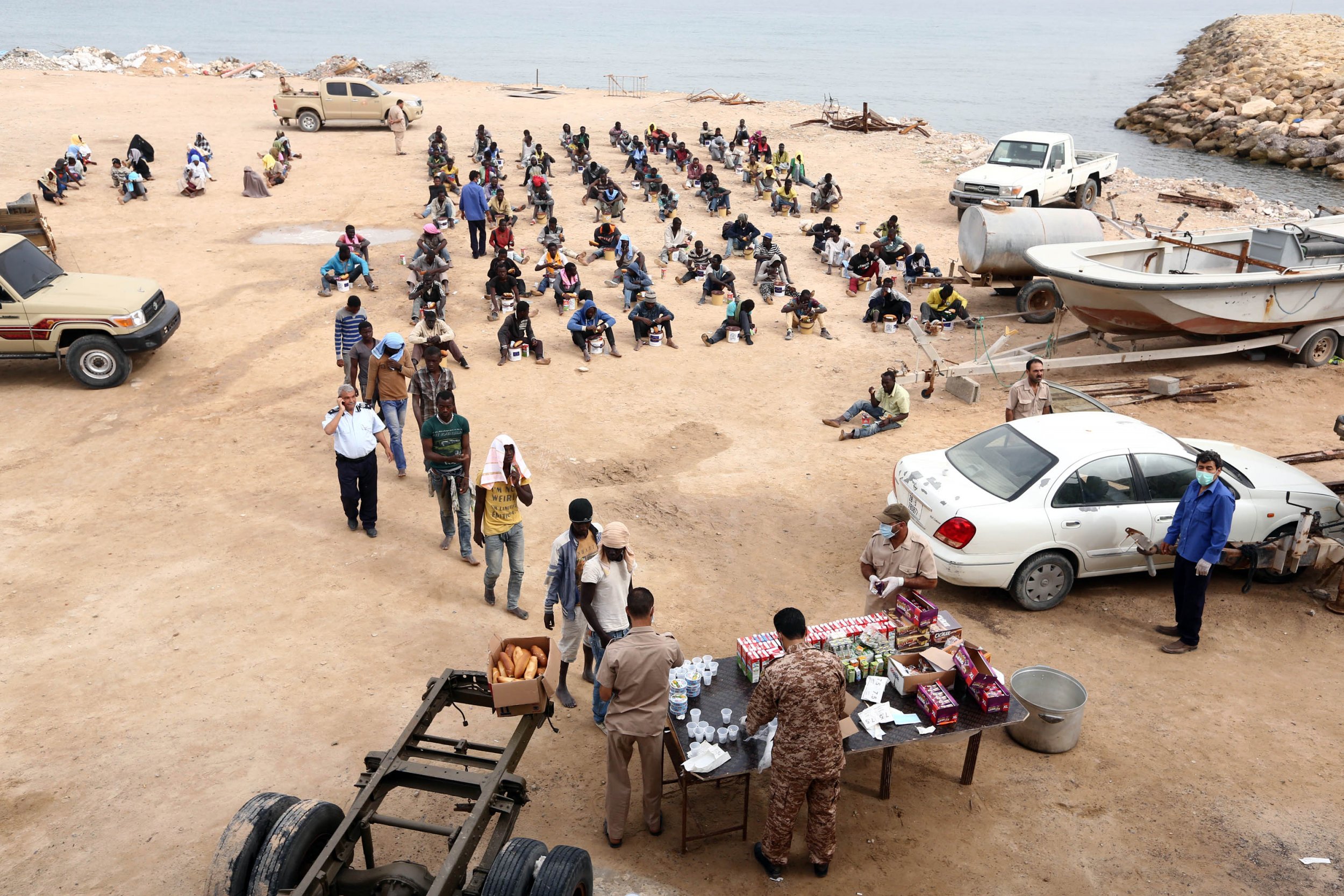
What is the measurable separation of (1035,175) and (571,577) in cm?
2004

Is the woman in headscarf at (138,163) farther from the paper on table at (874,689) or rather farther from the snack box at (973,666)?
the snack box at (973,666)

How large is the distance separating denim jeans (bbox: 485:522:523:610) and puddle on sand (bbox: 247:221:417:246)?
13.8 meters

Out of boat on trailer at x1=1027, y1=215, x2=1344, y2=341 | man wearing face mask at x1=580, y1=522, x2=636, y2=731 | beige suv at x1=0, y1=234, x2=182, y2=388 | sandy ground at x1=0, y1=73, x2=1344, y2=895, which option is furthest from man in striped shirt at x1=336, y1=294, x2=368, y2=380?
boat on trailer at x1=1027, y1=215, x2=1344, y2=341

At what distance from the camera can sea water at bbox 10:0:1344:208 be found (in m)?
49.3

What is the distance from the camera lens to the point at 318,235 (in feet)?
67.9

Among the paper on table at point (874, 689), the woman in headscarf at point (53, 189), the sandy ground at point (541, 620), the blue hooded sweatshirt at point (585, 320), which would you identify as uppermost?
the woman in headscarf at point (53, 189)

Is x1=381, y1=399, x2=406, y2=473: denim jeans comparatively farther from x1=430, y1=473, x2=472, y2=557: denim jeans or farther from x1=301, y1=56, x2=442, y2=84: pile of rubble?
x1=301, y1=56, x2=442, y2=84: pile of rubble

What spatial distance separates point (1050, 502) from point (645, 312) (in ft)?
28.3

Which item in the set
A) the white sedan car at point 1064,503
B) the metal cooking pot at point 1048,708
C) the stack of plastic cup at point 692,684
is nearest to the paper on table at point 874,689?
the metal cooking pot at point 1048,708

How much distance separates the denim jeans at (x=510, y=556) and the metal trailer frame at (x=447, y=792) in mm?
2453

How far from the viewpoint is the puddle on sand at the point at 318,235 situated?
20.0 m

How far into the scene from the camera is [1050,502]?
8.48 metres

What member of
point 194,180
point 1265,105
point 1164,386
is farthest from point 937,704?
point 1265,105

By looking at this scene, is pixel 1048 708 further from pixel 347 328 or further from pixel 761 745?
pixel 347 328
